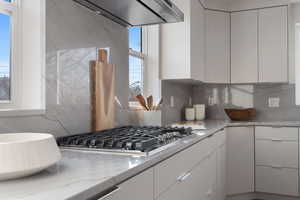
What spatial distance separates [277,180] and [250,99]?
3.73ft

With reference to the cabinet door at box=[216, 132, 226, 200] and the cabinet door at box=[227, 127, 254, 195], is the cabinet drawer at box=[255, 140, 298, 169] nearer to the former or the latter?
the cabinet door at box=[227, 127, 254, 195]

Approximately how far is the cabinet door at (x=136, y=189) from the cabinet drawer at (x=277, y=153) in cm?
245

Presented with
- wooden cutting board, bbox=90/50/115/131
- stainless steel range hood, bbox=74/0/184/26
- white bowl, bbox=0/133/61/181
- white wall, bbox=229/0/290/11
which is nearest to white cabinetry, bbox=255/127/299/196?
white wall, bbox=229/0/290/11

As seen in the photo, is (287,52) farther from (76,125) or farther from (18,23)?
(18,23)

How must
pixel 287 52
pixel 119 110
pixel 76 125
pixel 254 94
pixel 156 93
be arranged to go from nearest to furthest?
pixel 76 125 < pixel 119 110 < pixel 156 93 < pixel 287 52 < pixel 254 94

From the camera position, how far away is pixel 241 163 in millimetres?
3320

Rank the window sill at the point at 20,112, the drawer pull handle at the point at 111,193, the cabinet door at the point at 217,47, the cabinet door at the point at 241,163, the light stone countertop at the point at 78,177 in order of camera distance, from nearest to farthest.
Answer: the light stone countertop at the point at 78,177, the drawer pull handle at the point at 111,193, the window sill at the point at 20,112, the cabinet door at the point at 241,163, the cabinet door at the point at 217,47

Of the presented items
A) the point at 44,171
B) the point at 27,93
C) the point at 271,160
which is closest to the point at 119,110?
the point at 27,93

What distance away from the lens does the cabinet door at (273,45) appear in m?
3.48

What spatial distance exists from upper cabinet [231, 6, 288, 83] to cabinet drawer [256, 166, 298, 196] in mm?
1073

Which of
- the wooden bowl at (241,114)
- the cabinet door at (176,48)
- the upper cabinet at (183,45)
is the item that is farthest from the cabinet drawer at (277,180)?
the cabinet door at (176,48)

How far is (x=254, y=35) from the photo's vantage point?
3.62 meters

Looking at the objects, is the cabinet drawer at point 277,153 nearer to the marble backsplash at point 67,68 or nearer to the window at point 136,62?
the window at point 136,62

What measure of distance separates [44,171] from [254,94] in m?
3.47
